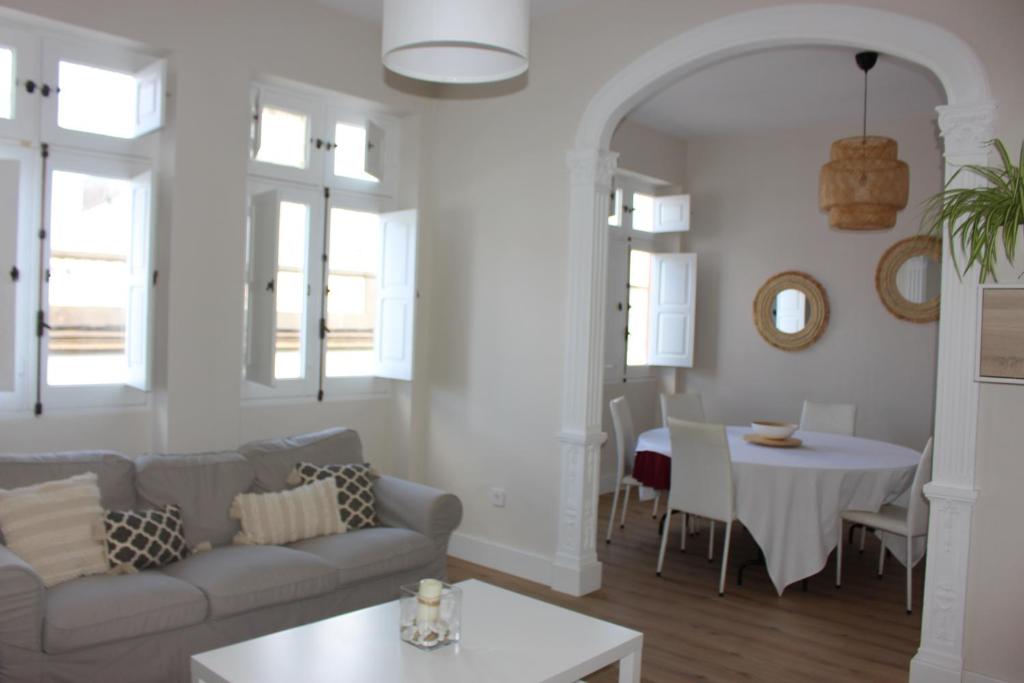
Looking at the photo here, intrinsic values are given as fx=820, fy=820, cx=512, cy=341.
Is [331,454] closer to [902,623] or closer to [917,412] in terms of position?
[902,623]

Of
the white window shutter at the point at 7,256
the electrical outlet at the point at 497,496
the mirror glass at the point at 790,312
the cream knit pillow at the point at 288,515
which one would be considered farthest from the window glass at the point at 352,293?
the mirror glass at the point at 790,312

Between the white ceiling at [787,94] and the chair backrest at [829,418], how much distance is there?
227 centimetres

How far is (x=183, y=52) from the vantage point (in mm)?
4180

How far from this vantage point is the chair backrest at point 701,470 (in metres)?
4.55

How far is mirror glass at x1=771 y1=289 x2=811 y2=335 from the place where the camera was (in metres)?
7.06

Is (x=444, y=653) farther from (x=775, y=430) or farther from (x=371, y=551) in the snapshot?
(x=775, y=430)

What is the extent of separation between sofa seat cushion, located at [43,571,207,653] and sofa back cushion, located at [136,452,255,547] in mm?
461

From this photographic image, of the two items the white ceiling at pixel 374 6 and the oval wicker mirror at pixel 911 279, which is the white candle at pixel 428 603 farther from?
the oval wicker mirror at pixel 911 279

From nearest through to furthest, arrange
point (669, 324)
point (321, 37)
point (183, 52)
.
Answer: point (183, 52) < point (321, 37) < point (669, 324)

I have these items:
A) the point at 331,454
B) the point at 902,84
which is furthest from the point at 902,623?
A: the point at 902,84

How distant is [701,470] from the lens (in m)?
4.66

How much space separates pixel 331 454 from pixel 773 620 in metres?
2.45

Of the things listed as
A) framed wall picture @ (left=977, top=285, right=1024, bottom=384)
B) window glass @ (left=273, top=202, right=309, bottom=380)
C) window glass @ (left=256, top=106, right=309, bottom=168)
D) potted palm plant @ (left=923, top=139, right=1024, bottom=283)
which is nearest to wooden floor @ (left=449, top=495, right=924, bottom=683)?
framed wall picture @ (left=977, top=285, right=1024, bottom=384)

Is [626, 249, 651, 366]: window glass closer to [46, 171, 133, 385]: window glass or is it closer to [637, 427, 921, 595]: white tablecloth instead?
[637, 427, 921, 595]: white tablecloth
